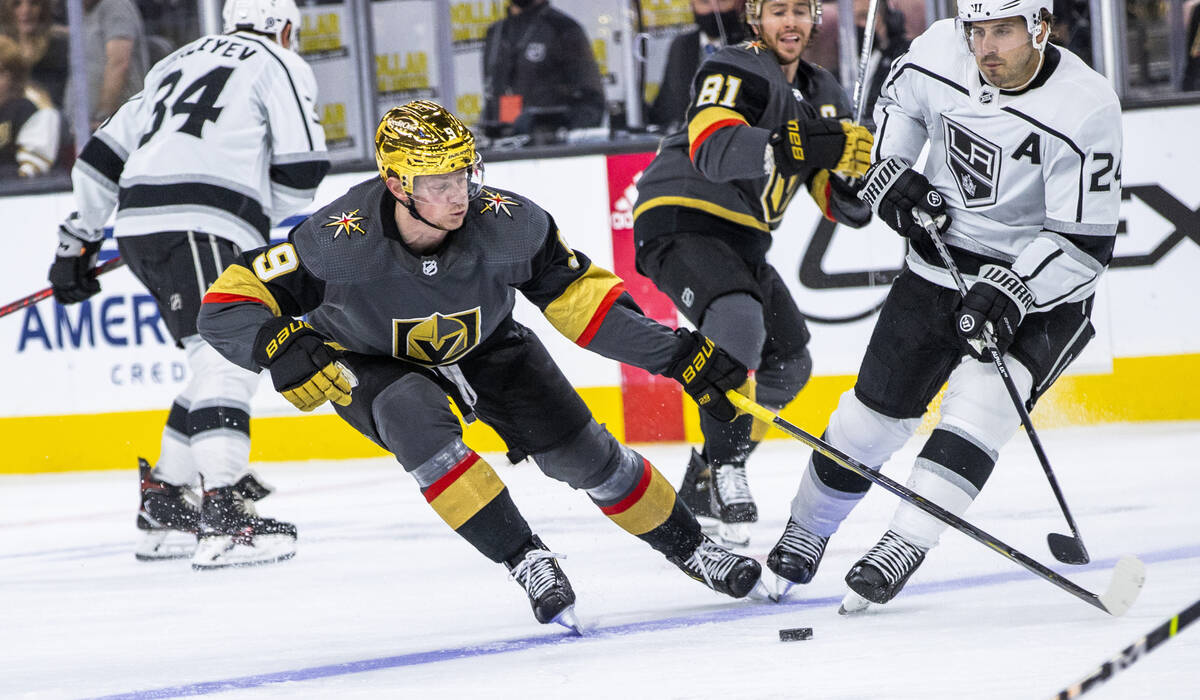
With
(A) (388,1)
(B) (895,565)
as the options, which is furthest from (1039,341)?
(A) (388,1)

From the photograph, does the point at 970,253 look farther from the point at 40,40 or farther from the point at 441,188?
the point at 40,40

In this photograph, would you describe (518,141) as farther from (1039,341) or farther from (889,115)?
(1039,341)

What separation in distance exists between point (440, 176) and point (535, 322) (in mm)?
3022

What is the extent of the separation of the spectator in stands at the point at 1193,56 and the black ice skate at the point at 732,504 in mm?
2757

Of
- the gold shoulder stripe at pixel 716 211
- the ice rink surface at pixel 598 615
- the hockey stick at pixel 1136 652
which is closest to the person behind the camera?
the hockey stick at pixel 1136 652

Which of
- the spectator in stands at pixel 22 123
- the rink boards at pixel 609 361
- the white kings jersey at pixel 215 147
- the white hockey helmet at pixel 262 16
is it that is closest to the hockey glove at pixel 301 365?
the white kings jersey at pixel 215 147

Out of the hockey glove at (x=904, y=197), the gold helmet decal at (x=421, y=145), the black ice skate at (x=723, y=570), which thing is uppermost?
the gold helmet decal at (x=421, y=145)

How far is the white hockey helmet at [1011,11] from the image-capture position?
2600 millimetres

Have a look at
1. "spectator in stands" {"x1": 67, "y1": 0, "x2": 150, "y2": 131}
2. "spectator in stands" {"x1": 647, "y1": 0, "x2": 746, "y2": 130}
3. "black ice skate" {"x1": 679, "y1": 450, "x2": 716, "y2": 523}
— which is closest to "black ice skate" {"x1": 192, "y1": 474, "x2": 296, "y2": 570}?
"black ice skate" {"x1": 679, "y1": 450, "x2": 716, "y2": 523}

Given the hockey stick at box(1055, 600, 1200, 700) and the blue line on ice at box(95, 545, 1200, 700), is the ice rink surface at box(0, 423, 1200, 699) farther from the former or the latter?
the hockey stick at box(1055, 600, 1200, 700)

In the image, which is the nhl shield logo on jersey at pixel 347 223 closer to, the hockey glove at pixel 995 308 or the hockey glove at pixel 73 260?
the hockey glove at pixel 995 308

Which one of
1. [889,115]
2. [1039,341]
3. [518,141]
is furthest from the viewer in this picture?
[518,141]

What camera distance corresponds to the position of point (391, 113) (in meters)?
2.66

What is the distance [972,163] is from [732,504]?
1208 mm
